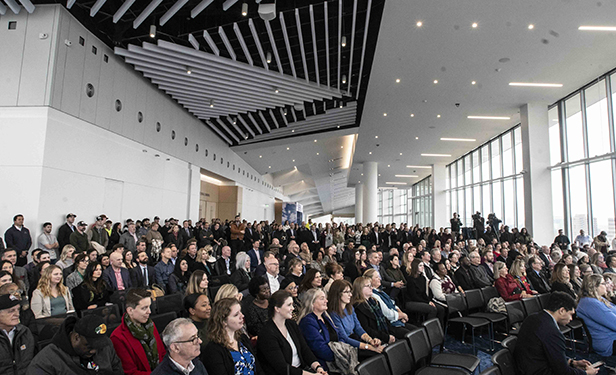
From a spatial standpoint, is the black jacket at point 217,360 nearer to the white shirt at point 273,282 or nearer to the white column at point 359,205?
the white shirt at point 273,282

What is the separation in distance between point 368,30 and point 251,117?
7769 millimetres

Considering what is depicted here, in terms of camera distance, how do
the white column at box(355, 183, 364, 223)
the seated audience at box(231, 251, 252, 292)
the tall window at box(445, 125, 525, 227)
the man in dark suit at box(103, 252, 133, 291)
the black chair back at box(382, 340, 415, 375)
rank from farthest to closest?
the white column at box(355, 183, 364, 223) → the tall window at box(445, 125, 525, 227) → the seated audience at box(231, 251, 252, 292) → the man in dark suit at box(103, 252, 133, 291) → the black chair back at box(382, 340, 415, 375)

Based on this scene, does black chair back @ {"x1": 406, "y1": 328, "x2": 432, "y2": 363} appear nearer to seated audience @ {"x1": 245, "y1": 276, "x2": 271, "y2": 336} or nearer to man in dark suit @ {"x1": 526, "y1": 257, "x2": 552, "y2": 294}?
seated audience @ {"x1": 245, "y1": 276, "x2": 271, "y2": 336}

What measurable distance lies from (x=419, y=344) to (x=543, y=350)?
0.96m

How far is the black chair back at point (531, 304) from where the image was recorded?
15.3ft

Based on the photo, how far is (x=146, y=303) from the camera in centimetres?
259

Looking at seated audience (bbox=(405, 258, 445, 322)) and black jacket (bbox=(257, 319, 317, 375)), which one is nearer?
black jacket (bbox=(257, 319, 317, 375))

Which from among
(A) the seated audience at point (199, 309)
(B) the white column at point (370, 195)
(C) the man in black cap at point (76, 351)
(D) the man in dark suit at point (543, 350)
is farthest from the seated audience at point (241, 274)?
(B) the white column at point (370, 195)

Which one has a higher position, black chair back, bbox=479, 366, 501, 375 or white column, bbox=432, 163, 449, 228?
white column, bbox=432, 163, 449, 228

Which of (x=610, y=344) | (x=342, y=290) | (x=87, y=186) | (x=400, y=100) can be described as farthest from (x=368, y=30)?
(x=87, y=186)

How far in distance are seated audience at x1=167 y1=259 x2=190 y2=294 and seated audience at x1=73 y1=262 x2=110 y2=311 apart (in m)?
0.80

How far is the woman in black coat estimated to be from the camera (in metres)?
2.62

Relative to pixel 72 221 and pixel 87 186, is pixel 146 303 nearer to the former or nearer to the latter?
pixel 72 221

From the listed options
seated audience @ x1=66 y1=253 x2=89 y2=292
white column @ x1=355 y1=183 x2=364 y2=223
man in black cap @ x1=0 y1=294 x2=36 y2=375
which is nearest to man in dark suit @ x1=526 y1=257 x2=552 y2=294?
man in black cap @ x1=0 y1=294 x2=36 y2=375
